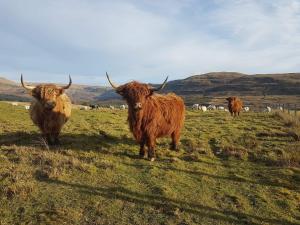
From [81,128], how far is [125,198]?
789 centimetres

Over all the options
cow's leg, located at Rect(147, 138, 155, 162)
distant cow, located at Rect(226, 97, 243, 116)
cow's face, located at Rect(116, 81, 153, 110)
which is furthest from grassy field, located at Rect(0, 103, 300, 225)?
distant cow, located at Rect(226, 97, 243, 116)

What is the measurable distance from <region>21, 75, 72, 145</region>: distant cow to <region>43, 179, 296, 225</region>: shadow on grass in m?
3.59

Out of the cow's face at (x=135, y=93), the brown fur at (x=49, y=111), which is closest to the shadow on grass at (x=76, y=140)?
the brown fur at (x=49, y=111)

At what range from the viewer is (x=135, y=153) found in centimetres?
1145

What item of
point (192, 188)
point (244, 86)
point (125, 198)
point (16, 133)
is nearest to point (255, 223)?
point (192, 188)

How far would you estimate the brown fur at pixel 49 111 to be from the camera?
11609 millimetres

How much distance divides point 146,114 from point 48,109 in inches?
110

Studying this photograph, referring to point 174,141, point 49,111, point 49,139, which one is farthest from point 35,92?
point 174,141

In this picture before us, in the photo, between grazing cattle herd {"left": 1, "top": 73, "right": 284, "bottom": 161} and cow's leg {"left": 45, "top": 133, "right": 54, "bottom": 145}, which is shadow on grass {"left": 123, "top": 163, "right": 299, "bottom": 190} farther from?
cow's leg {"left": 45, "top": 133, "right": 54, "bottom": 145}

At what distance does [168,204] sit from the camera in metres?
7.79

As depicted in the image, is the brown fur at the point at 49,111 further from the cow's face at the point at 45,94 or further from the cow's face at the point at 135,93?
the cow's face at the point at 135,93

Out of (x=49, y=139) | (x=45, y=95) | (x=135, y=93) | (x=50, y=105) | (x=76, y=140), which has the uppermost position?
(x=135, y=93)

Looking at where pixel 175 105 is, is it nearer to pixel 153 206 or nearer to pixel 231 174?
pixel 231 174

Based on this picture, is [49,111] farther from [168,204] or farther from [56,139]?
[168,204]
